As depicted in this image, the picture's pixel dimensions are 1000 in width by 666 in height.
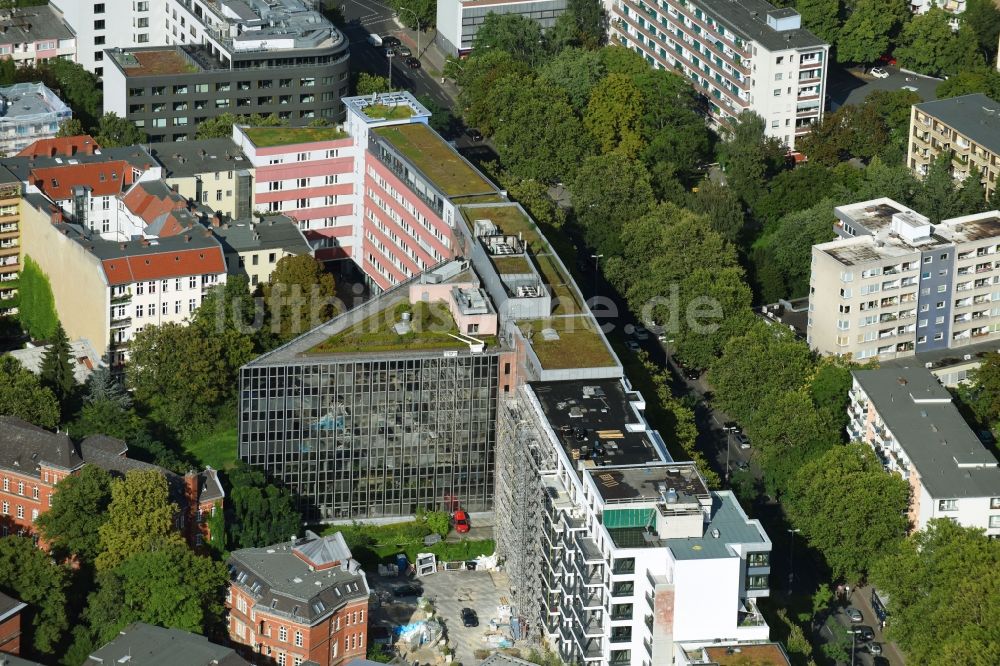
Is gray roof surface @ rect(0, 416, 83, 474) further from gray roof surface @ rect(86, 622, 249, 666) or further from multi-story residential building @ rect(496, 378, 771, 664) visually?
multi-story residential building @ rect(496, 378, 771, 664)

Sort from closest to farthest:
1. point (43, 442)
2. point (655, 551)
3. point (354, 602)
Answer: point (655, 551) → point (354, 602) → point (43, 442)

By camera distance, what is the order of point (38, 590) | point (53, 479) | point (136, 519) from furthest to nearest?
point (53, 479) → point (136, 519) → point (38, 590)

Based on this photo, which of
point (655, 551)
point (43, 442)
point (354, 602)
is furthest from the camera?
point (43, 442)

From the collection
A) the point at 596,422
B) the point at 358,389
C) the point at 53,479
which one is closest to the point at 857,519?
the point at 596,422

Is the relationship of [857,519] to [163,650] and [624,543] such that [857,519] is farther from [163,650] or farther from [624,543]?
[163,650]

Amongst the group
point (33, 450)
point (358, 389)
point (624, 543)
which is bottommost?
point (33, 450)

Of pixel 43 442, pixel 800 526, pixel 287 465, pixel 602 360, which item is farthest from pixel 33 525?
pixel 800 526

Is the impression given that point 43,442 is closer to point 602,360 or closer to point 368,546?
point 368,546
